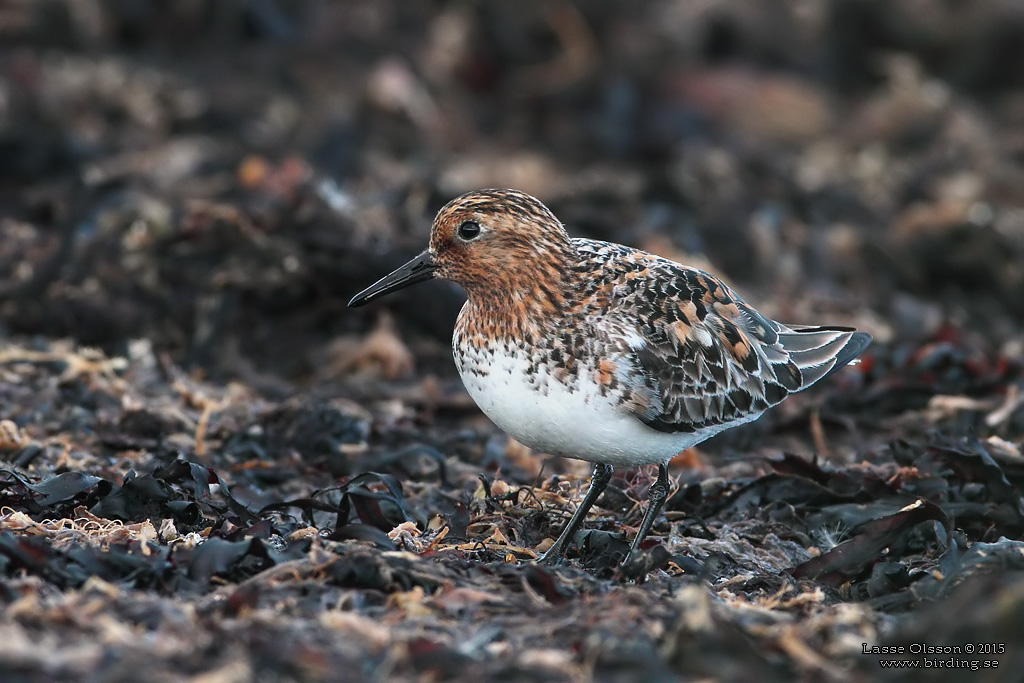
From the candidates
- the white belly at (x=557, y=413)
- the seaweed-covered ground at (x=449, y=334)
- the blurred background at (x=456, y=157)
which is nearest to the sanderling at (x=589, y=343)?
the white belly at (x=557, y=413)

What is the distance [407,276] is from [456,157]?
533cm

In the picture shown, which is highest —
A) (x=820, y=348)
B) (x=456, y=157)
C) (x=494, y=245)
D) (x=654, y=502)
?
(x=456, y=157)

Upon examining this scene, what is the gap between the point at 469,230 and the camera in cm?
491

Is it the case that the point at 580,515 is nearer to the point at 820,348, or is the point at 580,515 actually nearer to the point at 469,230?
the point at 469,230

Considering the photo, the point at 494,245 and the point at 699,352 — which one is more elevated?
the point at 494,245

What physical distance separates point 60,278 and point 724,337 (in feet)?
12.9

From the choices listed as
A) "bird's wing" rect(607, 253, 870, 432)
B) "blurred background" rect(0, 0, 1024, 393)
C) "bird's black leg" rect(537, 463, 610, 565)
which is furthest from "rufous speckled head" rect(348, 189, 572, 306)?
"blurred background" rect(0, 0, 1024, 393)

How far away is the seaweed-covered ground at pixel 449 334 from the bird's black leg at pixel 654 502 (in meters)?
0.08

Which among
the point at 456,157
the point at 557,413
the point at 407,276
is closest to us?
the point at 557,413

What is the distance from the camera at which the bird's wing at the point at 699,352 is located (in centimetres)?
472

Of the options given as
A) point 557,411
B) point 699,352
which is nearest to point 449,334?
point 699,352

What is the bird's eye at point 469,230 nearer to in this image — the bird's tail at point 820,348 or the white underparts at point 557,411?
the white underparts at point 557,411

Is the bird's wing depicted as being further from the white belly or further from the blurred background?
the blurred background

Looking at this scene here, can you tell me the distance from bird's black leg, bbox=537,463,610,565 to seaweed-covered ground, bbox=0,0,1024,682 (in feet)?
0.39
